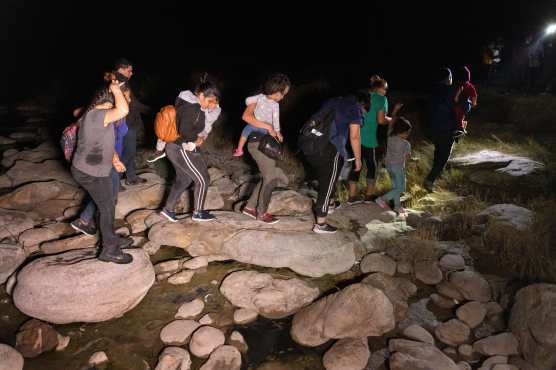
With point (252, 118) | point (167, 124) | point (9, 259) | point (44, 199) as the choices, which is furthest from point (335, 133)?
point (44, 199)

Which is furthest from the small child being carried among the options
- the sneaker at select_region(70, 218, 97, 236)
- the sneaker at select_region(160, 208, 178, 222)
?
the sneaker at select_region(70, 218, 97, 236)

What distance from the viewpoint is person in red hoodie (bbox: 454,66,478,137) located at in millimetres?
5719

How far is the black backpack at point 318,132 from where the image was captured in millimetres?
4305

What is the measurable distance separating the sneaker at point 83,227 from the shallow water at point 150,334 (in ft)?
3.07

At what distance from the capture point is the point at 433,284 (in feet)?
14.6

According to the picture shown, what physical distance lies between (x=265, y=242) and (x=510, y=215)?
3297 mm

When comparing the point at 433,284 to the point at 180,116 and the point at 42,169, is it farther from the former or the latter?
the point at 42,169

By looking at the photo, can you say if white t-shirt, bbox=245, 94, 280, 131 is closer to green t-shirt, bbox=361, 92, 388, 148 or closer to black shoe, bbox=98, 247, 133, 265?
green t-shirt, bbox=361, 92, 388, 148

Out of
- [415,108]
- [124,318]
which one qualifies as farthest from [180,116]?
[415,108]

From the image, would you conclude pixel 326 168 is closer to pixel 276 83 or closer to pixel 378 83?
pixel 276 83

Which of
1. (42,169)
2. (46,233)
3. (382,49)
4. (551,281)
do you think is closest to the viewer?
(551,281)

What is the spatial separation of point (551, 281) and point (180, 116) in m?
4.30

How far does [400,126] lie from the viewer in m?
5.43

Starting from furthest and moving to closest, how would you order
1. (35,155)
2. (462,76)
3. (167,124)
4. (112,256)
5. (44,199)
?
(35,155) → (44,199) → (462,76) → (167,124) → (112,256)
